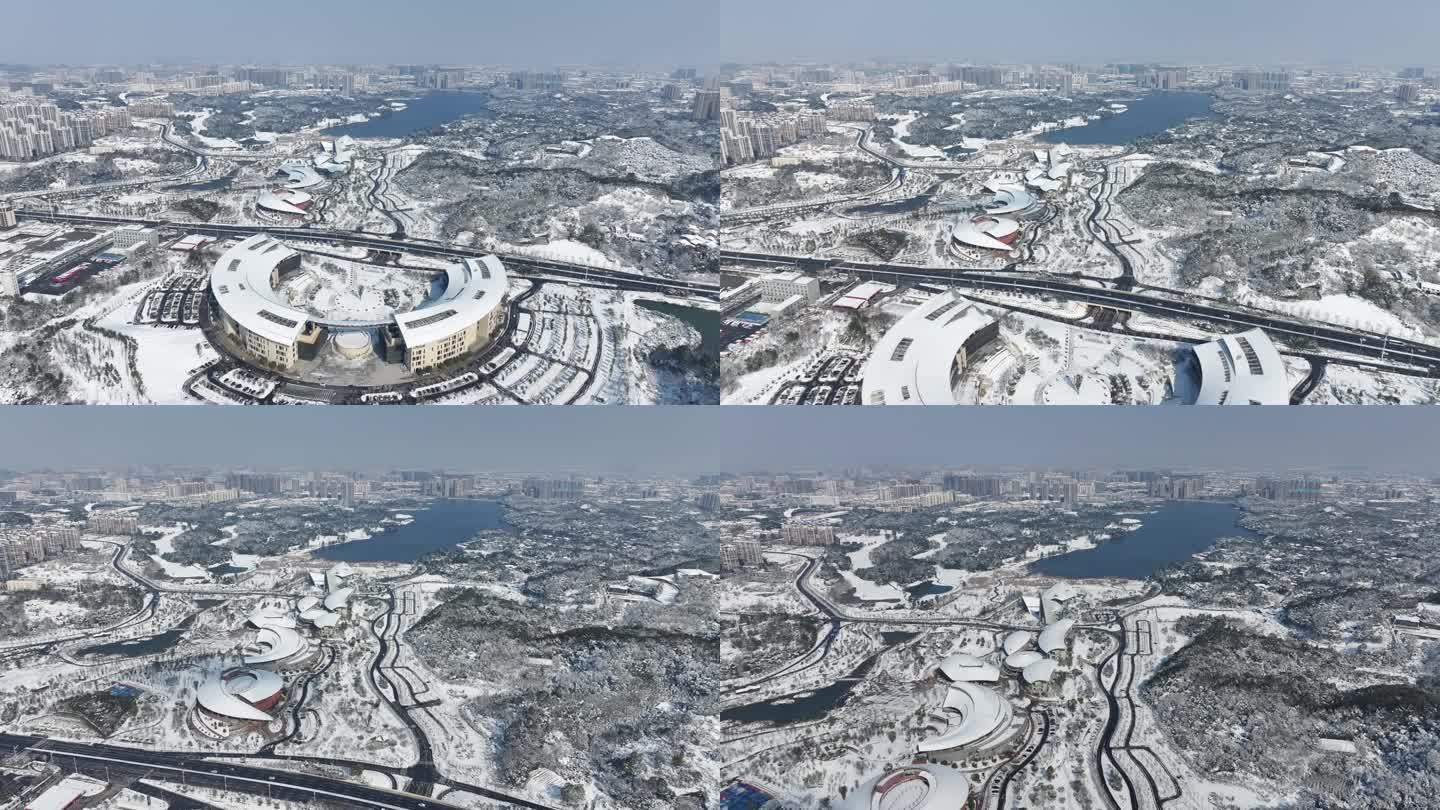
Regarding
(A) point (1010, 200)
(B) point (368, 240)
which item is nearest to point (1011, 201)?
(A) point (1010, 200)

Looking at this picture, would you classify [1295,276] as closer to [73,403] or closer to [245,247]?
[245,247]

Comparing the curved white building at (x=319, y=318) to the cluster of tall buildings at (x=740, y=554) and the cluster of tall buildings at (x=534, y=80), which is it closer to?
the cluster of tall buildings at (x=740, y=554)

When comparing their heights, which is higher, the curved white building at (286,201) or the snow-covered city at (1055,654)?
the curved white building at (286,201)

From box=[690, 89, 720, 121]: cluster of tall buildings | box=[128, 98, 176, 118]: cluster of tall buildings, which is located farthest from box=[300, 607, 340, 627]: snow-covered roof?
box=[128, 98, 176, 118]: cluster of tall buildings

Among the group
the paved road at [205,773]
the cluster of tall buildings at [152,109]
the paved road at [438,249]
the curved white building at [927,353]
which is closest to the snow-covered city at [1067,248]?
the curved white building at [927,353]

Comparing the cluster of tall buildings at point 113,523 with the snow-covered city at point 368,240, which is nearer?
the snow-covered city at point 368,240

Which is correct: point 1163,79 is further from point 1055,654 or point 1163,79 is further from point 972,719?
point 972,719

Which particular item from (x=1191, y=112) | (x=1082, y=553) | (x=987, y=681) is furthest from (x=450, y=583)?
(x=1191, y=112)

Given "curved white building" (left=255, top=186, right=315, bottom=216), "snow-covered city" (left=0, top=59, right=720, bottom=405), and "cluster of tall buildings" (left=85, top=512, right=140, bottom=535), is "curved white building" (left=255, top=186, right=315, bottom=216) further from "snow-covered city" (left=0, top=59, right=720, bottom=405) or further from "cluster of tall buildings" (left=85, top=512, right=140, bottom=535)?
"cluster of tall buildings" (left=85, top=512, right=140, bottom=535)
